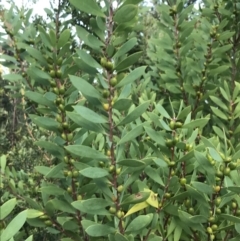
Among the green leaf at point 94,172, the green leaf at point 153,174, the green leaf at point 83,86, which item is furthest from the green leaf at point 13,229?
the green leaf at point 153,174

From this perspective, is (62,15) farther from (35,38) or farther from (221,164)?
(221,164)

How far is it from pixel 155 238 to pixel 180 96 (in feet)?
2.89

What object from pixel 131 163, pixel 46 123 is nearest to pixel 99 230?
pixel 131 163

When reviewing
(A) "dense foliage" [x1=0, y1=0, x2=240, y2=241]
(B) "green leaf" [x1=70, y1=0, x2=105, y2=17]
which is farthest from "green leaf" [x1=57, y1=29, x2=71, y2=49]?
(B) "green leaf" [x1=70, y1=0, x2=105, y2=17]

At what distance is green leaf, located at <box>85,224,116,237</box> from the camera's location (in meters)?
0.78

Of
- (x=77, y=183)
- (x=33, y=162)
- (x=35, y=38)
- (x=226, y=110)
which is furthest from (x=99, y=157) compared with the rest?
(x=33, y=162)

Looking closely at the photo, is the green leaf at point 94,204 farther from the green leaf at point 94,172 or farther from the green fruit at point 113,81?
the green fruit at point 113,81

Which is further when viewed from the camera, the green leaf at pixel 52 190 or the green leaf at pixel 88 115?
the green leaf at pixel 52 190

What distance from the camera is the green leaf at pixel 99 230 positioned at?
30.9 inches

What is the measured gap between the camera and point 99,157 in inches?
31.4

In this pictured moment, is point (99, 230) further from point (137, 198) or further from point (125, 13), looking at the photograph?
point (125, 13)

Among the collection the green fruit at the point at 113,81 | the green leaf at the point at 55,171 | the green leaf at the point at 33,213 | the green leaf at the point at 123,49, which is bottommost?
the green leaf at the point at 33,213

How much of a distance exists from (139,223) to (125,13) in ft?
1.45

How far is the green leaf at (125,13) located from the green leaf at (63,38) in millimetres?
158
